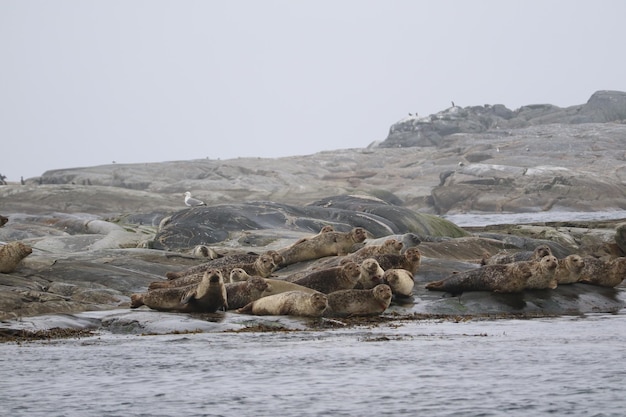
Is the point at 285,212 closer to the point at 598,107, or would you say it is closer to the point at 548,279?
the point at 548,279

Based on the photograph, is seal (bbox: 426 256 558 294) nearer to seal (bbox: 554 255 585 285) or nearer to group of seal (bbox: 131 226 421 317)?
seal (bbox: 554 255 585 285)

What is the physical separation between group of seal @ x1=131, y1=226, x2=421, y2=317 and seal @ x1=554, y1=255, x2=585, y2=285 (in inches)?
91.5

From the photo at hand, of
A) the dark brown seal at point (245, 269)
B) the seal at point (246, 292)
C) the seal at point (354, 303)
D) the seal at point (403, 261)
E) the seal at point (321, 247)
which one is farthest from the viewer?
the seal at point (321, 247)

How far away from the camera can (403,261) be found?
17.0 m

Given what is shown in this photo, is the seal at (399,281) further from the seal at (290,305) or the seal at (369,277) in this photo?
the seal at (290,305)

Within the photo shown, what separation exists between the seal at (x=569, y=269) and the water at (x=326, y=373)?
390 cm

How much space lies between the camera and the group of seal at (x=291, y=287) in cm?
1429

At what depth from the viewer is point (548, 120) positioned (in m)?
101

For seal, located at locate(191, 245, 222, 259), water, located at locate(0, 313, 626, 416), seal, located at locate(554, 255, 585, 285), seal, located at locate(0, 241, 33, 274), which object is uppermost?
seal, located at locate(0, 241, 33, 274)

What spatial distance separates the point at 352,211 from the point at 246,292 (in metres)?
13.7

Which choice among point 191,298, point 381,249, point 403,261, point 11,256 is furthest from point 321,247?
point 11,256

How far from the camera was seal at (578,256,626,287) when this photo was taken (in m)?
17.4

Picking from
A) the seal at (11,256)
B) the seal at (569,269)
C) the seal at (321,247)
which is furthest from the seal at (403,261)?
the seal at (11,256)

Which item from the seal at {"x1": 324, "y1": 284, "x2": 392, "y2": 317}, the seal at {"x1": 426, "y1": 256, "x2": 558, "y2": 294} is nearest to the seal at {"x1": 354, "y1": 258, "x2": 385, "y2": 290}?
the seal at {"x1": 324, "y1": 284, "x2": 392, "y2": 317}
